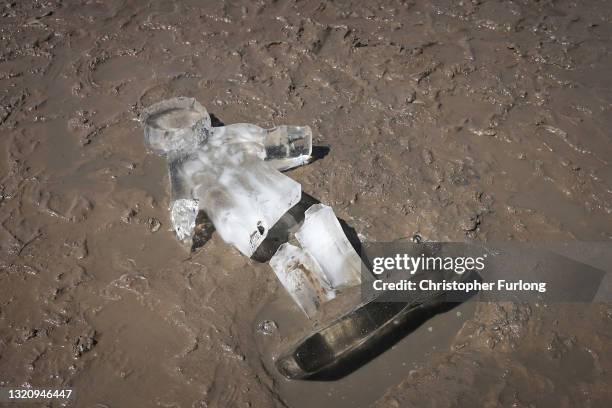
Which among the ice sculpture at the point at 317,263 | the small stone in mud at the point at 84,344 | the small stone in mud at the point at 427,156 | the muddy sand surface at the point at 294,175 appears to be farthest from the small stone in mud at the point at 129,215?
the small stone in mud at the point at 427,156

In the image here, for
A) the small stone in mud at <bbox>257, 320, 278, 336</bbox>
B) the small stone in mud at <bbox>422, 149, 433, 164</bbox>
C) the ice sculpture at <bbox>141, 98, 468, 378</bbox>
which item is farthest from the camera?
the small stone in mud at <bbox>422, 149, 433, 164</bbox>

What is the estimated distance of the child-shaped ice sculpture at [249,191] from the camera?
111 inches

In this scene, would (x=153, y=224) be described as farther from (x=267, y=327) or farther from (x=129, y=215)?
(x=267, y=327)

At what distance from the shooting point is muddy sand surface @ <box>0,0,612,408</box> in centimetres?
262

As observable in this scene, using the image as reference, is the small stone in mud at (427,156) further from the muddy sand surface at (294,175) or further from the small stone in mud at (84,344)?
the small stone in mud at (84,344)

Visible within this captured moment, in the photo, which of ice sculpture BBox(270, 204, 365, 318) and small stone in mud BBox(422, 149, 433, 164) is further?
small stone in mud BBox(422, 149, 433, 164)

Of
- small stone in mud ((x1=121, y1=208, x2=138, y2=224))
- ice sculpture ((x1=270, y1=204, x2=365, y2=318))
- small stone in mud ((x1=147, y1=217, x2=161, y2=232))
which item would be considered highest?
ice sculpture ((x1=270, y1=204, x2=365, y2=318))

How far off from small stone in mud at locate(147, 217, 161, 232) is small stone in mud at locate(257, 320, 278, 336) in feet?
2.99

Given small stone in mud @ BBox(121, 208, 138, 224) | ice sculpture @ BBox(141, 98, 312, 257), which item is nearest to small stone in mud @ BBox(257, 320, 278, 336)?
ice sculpture @ BBox(141, 98, 312, 257)

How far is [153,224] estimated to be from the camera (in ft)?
10.5

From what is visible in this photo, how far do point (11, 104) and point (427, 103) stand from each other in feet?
10.2

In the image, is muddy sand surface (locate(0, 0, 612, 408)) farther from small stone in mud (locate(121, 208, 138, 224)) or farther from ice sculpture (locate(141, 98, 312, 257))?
ice sculpture (locate(141, 98, 312, 257))

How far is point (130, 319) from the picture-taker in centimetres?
280

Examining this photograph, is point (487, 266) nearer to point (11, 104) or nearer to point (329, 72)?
point (329, 72)
